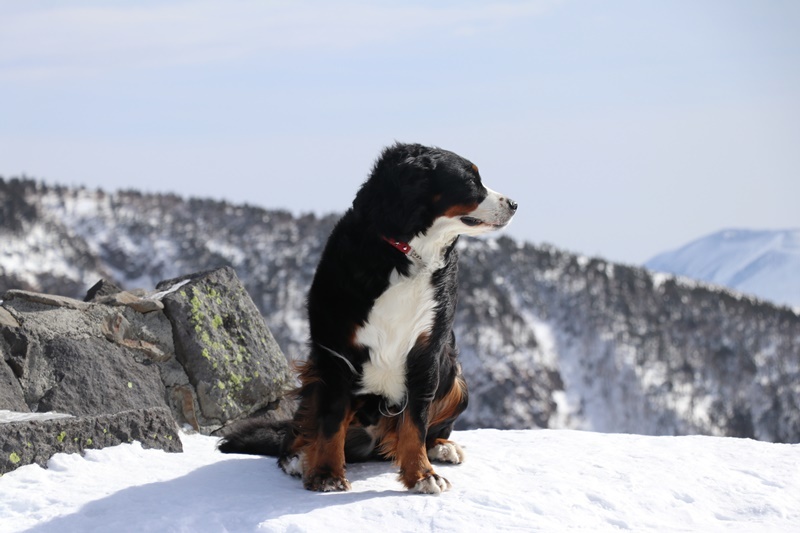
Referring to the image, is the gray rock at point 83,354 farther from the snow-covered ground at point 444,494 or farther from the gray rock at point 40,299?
the snow-covered ground at point 444,494

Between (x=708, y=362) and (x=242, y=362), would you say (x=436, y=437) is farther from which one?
(x=708, y=362)

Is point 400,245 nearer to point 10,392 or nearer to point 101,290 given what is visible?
point 10,392

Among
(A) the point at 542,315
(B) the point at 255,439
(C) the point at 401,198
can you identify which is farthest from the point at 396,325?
(A) the point at 542,315

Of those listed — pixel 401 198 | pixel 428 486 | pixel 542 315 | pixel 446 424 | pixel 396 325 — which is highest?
pixel 401 198

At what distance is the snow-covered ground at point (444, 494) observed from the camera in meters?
4.15

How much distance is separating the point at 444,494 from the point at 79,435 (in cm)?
197

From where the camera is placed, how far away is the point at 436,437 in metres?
5.37

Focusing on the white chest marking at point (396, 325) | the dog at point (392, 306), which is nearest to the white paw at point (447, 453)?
the dog at point (392, 306)

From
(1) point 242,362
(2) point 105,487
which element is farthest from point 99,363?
(2) point 105,487

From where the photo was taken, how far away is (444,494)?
4543mm

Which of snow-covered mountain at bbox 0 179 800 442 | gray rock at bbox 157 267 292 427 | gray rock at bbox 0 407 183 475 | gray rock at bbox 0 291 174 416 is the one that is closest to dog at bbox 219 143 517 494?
gray rock at bbox 0 407 183 475

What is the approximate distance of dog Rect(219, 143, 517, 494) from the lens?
4508 millimetres

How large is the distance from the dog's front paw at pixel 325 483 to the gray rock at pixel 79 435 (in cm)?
110

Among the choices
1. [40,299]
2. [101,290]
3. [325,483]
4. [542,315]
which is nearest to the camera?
[325,483]
